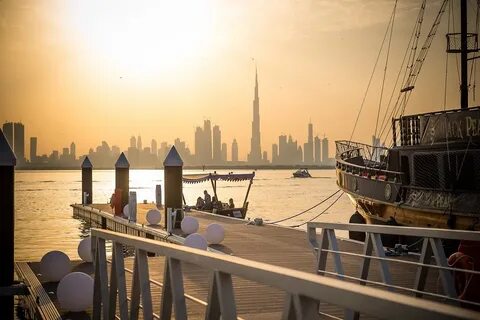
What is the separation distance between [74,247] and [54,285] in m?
23.8

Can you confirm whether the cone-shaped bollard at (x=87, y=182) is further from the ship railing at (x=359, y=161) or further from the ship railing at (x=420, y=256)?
the ship railing at (x=420, y=256)

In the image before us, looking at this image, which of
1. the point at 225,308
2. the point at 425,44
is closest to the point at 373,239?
the point at 225,308

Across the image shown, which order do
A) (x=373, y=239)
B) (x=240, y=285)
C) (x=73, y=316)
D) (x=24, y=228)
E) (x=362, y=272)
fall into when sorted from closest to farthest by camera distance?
(x=373, y=239), (x=362, y=272), (x=73, y=316), (x=240, y=285), (x=24, y=228)

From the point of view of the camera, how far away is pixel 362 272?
7648 millimetres

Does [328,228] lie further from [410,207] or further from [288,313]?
[410,207]

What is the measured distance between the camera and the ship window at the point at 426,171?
19.5 m

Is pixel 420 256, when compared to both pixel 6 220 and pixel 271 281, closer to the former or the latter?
pixel 271 281

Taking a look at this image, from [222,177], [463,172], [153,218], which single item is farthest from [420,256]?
[222,177]

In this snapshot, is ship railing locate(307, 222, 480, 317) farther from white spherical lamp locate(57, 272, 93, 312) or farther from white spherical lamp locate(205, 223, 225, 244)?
white spherical lamp locate(205, 223, 225, 244)

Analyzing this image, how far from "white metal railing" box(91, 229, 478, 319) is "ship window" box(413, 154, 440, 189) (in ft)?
47.9

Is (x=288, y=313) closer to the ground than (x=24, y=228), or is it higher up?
higher up

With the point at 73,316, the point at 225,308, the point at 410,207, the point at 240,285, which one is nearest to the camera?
the point at 225,308

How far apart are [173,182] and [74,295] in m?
13.0

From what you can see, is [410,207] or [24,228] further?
[24,228]
